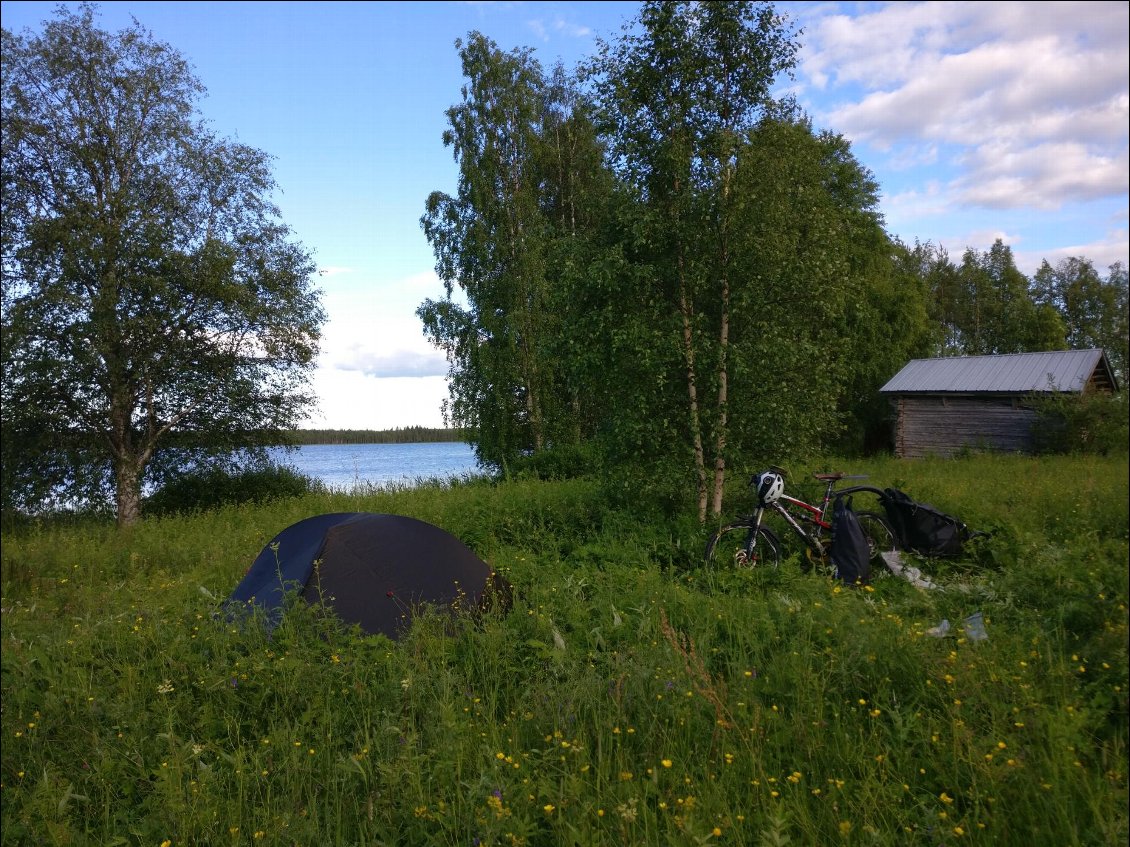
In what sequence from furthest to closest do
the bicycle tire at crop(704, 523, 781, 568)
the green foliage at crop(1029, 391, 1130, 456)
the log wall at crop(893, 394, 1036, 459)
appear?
the log wall at crop(893, 394, 1036, 459)
the bicycle tire at crop(704, 523, 781, 568)
the green foliage at crop(1029, 391, 1130, 456)

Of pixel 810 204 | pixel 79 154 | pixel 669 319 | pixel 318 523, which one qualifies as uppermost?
pixel 79 154

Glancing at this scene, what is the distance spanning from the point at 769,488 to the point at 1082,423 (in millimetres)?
8808

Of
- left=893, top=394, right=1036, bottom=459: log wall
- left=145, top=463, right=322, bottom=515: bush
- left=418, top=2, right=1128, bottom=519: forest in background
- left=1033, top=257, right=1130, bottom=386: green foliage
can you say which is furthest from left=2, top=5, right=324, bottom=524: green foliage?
left=1033, top=257, right=1130, bottom=386: green foliage

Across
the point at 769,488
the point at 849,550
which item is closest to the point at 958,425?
the point at 769,488

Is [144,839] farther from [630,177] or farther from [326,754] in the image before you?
[630,177]

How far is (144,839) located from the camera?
3.23 meters

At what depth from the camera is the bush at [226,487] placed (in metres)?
18.8

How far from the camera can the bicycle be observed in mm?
7645

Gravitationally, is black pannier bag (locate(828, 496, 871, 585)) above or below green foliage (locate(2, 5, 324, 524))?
below

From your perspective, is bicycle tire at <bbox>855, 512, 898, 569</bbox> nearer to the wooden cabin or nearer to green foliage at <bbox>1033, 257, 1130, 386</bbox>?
the wooden cabin

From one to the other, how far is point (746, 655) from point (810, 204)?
6953 millimetres

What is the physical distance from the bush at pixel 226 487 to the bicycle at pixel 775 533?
13.6 metres

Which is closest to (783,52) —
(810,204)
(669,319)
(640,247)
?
(810,204)

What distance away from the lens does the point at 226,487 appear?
19.6 m
